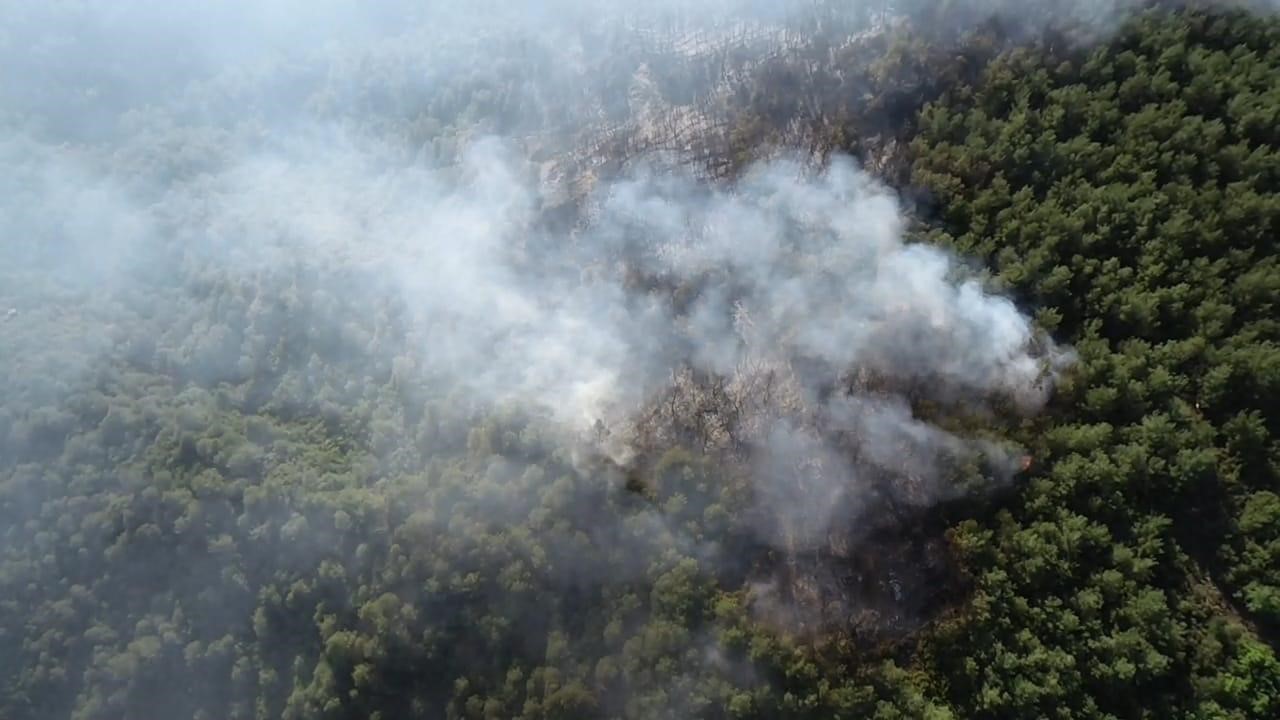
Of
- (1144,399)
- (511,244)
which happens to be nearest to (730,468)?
(1144,399)

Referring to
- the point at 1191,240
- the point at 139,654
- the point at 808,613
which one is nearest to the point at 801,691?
the point at 808,613

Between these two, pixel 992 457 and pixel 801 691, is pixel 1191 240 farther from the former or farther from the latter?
pixel 801 691

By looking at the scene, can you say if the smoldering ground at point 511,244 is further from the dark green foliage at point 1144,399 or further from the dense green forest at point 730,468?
the dark green foliage at point 1144,399

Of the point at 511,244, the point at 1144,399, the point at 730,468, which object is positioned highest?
the point at 511,244

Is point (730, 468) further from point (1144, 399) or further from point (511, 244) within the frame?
point (511, 244)

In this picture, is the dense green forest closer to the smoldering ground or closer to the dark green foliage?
the dark green foliage

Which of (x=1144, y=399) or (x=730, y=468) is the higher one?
(x=1144, y=399)

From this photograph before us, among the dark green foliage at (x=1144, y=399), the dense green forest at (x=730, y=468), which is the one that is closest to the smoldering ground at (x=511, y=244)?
the dense green forest at (x=730, y=468)

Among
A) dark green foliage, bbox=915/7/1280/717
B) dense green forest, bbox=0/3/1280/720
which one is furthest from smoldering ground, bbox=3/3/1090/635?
dark green foliage, bbox=915/7/1280/717
